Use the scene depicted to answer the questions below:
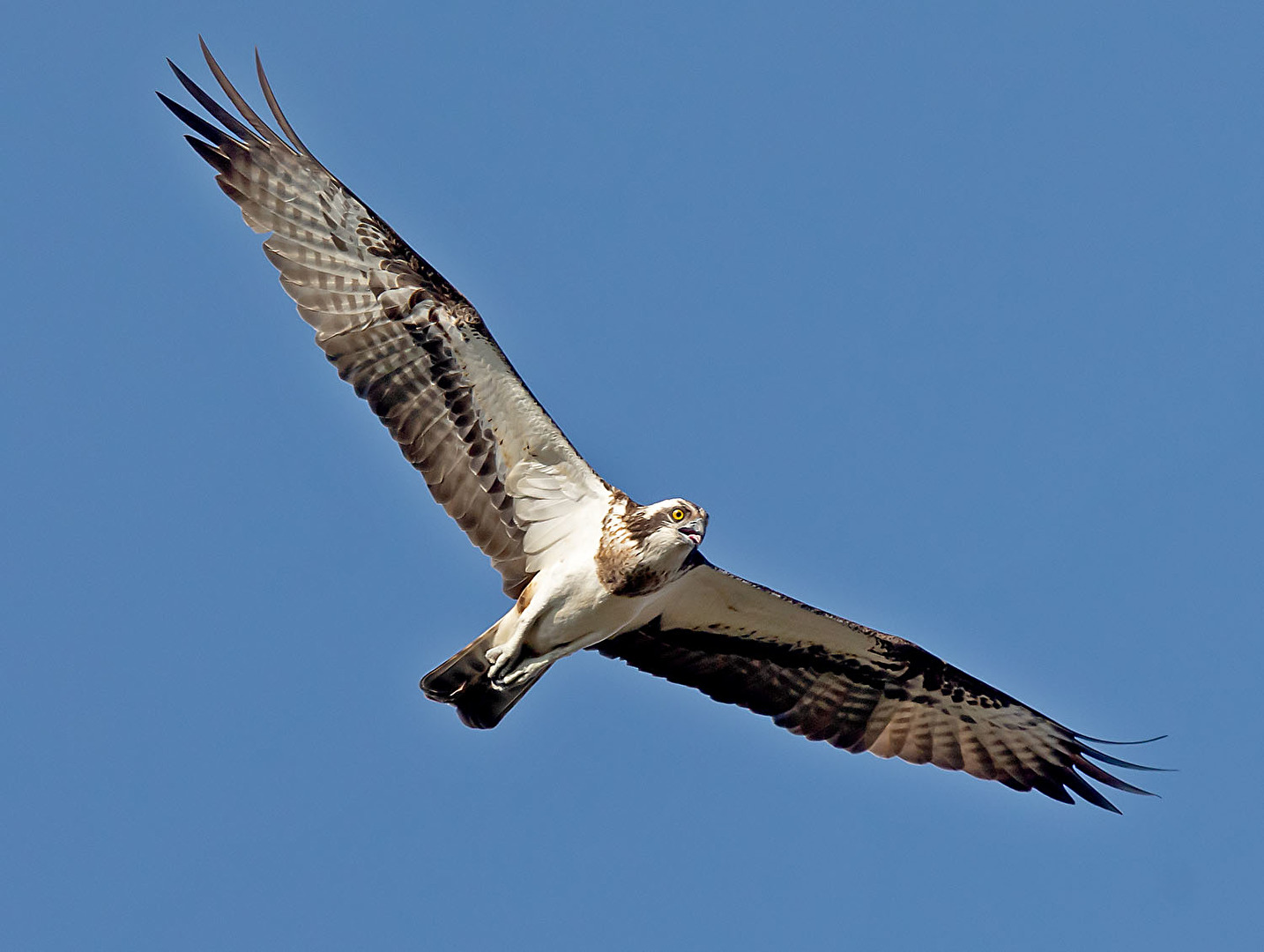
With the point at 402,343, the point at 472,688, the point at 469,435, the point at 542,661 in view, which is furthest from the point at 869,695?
the point at 402,343

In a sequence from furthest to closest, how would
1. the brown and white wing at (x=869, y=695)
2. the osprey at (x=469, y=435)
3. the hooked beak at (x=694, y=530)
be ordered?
the brown and white wing at (x=869, y=695), the osprey at (x=469, y=435), the hooked beak at (x=694, y=530)

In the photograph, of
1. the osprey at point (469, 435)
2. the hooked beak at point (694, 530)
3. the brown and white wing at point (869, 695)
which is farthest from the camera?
the brown and white wing at point (869, 695)

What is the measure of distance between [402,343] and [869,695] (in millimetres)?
4453

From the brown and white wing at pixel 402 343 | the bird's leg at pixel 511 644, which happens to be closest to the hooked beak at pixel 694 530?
the brown and white wing at pixel 402 343

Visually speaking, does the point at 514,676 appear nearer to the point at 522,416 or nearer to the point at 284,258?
the point at 522,416

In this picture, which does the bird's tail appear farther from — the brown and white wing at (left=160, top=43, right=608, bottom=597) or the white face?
the white face

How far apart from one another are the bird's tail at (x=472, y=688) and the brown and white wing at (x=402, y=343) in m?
0.56

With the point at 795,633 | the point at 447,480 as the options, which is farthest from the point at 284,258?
the point at 795,633

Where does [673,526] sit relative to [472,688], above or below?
above

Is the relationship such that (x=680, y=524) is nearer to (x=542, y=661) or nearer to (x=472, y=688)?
(x=542, y=661)

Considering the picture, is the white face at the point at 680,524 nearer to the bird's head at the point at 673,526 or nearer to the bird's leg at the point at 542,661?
the bird's head at the point at 673,526

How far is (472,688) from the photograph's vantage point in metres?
13.5

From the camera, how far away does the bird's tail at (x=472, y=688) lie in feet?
44.2

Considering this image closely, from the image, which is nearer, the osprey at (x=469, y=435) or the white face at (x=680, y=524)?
the white face at (x=680, y=524)
